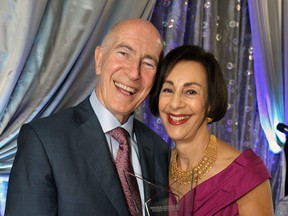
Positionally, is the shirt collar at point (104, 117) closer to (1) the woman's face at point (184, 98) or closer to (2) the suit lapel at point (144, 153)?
(2) the suit lapel at point (144, 153)

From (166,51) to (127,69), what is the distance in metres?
1.65

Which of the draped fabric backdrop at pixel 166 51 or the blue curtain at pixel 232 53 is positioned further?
the blue curtain at pixel 232 53

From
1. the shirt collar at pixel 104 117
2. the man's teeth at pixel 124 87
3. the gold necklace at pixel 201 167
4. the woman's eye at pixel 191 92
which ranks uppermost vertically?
the man's teeth at pixel 124 87

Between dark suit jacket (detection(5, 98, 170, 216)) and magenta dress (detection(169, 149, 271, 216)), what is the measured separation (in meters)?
0.39

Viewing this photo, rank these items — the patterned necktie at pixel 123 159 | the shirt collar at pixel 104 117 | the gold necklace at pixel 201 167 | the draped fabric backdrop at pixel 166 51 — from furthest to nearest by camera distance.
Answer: the draped fabric backdrop at pixel 166 51 → the gold necklace at pixel 201 167 → the shirt collar at pixel 104 117 → the patterned necktie at pixel 123 159

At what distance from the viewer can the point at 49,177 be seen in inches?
Answer: 51.2

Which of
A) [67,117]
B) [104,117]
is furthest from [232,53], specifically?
[67,117]

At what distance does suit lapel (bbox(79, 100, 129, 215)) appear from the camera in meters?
1.35

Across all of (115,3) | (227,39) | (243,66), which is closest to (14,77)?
(115,3)

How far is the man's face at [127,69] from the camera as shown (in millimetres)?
1573

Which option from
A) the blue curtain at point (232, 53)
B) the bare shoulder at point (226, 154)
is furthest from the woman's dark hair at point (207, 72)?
the blue curtain at point (232, 53)

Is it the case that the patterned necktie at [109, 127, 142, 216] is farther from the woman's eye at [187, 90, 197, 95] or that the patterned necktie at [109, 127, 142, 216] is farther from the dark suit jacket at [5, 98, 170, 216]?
the woman's eye at [187, 90, 197, 95]

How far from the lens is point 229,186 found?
1653mm

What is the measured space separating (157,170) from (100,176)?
0.37 metres
